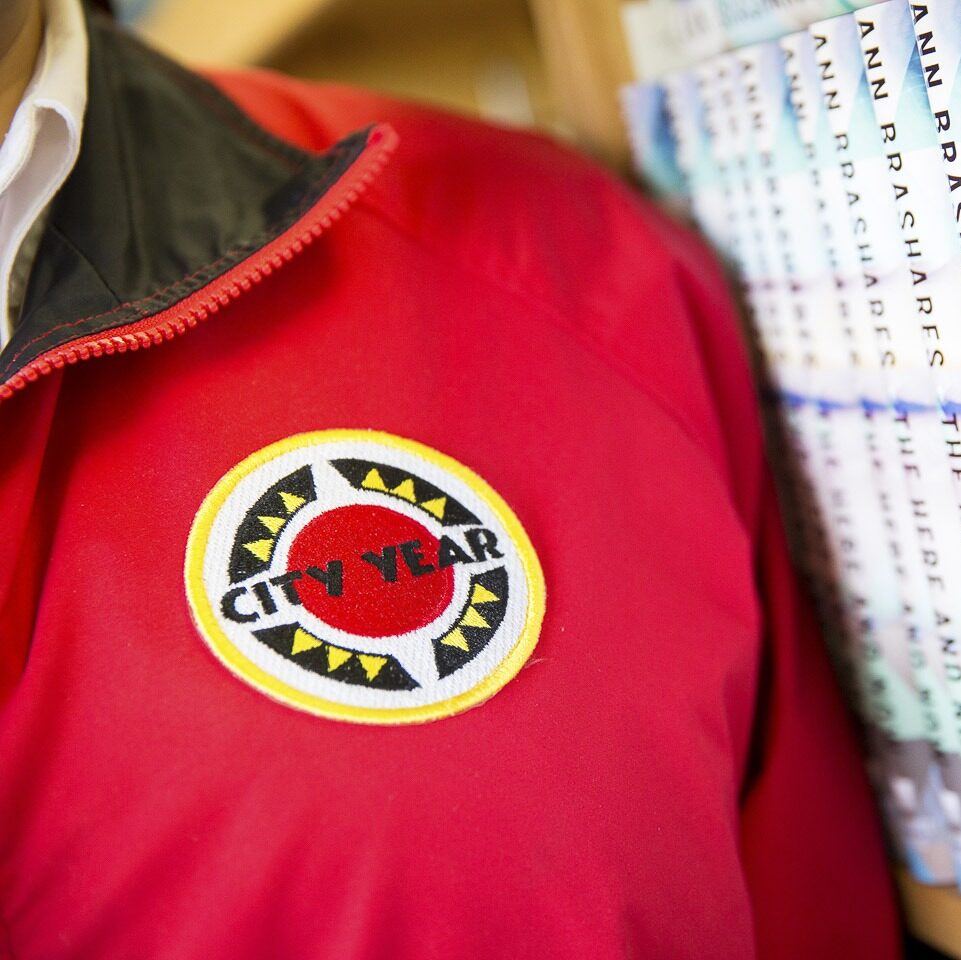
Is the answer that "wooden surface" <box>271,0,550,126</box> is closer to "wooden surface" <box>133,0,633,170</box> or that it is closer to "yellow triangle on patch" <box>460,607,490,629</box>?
"wooden surface" <box>133,0,633,170</box>

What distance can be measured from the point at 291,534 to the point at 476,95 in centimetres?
69

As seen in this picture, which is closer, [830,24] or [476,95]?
[830,24]

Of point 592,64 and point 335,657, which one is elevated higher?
point 592,64

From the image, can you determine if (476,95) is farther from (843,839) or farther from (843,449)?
(843,839)

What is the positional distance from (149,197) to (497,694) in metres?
0.26

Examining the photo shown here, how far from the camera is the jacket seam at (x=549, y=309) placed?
0.46 meters

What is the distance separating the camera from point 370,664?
363mm

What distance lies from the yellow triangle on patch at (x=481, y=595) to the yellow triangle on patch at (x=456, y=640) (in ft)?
0.05

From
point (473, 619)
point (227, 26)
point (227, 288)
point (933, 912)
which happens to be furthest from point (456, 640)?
point (227, 26)

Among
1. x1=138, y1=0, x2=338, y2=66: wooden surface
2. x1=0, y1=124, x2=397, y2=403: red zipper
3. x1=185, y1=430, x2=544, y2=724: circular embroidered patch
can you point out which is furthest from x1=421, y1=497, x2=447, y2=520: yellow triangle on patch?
x1=138, y1=0, x2=338, y2=66: wooden surface

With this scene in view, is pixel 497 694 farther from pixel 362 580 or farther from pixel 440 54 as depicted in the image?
pixel 440 54

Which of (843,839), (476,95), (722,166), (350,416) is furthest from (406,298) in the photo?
(476,95)

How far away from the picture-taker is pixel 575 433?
0.44 meters

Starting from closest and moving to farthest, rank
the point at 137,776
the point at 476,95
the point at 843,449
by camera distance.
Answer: the point at 137,776
the point at 843,449
the point at 476,95
